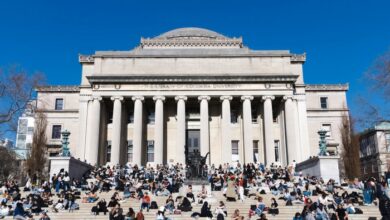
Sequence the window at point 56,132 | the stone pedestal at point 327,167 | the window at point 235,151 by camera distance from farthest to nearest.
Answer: the window at point 56,132, the window at point 235,151, the stone pedestal at point 327,167

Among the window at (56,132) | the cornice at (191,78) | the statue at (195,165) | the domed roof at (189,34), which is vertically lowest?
the statue at (195,165)

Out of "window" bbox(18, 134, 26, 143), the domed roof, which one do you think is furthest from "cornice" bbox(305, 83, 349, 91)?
"window" bbox(18, 134, 26, 143)

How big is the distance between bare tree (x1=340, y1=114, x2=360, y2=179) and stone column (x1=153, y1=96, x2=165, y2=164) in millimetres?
21656

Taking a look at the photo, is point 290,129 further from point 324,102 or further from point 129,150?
point 129,150

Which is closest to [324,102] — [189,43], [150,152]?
Result: [189,43]

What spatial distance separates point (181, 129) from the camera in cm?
3988

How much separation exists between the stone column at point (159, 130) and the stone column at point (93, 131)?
6017 mm

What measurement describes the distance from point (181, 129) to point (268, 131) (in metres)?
9.12

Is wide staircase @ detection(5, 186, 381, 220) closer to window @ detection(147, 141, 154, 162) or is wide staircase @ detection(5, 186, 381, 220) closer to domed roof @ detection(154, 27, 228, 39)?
window @ detection(147, 141, 154, 162)

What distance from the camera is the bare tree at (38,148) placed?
4365 cm

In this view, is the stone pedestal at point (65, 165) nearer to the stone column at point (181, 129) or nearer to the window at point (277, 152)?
the stone column at point (181, 129)

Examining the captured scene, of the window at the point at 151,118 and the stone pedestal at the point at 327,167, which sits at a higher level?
the window at the point at 151,118

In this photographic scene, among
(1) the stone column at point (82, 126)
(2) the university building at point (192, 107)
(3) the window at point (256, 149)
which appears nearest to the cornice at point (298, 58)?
(2) the university building at point (192, 107)

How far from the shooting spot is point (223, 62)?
142 feet
